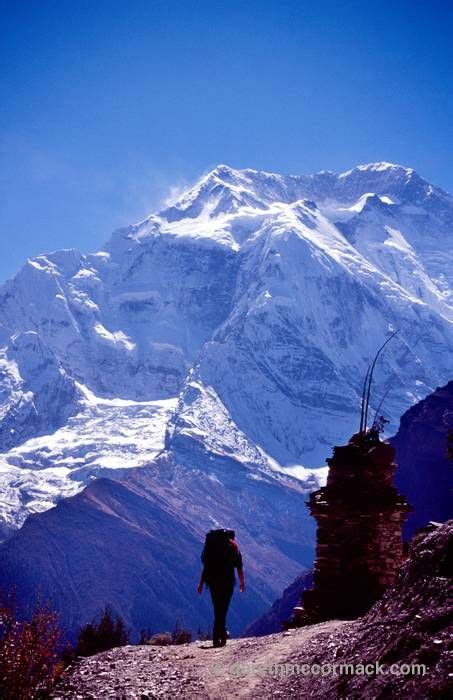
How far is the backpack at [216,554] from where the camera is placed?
11.8m

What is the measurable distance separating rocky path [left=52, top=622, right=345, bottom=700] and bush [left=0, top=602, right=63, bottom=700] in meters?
0.26

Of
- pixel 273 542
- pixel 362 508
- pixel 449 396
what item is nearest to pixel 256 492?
pixel 273 542

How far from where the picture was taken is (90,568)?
111 meters

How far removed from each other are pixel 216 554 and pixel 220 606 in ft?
2.39

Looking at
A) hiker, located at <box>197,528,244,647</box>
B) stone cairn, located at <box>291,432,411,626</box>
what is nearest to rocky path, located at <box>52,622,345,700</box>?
hiker, located at <box>197,528,244,647</box>

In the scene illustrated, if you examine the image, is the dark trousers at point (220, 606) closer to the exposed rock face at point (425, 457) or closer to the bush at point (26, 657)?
the bush at point (26, 657)

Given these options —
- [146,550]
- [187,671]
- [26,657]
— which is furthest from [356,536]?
[146,550]

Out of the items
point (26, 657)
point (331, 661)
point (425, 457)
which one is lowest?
point (331, 661)

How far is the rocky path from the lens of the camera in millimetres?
8734

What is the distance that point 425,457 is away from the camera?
100 metres

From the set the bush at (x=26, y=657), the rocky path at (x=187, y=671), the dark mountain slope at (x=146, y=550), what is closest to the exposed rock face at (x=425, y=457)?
the dark mountain slope at (x=146, y=550)

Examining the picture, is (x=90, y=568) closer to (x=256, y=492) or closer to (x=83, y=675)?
(x=256, y=492)

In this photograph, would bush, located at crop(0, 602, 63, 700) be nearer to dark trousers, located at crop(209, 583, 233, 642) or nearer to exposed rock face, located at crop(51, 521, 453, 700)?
exposed rock face, located at crop(51, 521, 453, 700)

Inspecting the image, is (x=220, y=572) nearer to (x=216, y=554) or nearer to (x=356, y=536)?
(x=216, y=554)
